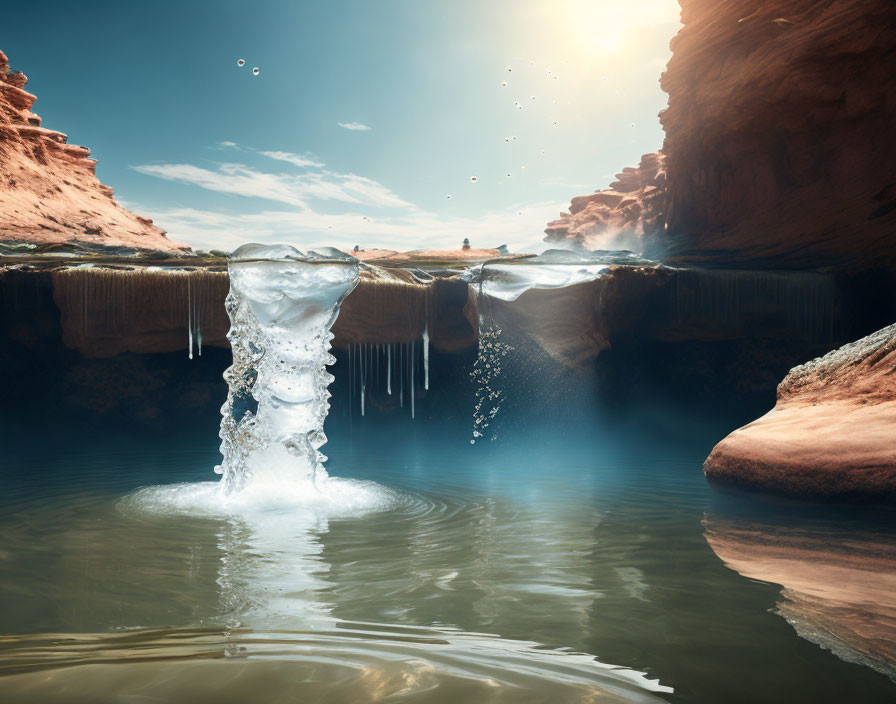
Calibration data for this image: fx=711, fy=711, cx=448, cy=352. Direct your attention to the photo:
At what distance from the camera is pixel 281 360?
691cm

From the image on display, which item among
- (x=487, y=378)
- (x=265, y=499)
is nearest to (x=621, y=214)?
(x=487, y=378)

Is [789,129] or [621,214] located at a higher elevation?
[621,214]

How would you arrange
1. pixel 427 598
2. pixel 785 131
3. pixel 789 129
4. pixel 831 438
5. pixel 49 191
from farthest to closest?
pixel 49 191 → pixel 785 131 → pixel 789 129 → pixel 831 438 → pixel 427 598

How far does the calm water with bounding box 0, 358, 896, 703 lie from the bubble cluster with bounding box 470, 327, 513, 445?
459 cm

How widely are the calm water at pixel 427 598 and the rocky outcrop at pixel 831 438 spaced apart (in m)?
0.31

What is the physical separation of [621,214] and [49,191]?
66.0ft

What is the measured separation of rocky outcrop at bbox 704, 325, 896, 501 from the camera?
5535 millimetres

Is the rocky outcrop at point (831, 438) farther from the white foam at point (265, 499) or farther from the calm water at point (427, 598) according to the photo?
the white foam at point (265, 499)

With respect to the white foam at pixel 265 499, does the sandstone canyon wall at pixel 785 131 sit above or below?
above

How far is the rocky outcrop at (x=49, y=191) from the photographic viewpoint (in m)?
21.6

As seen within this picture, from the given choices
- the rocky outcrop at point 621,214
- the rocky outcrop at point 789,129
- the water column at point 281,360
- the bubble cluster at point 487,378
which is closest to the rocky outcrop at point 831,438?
the water column at point 281,360

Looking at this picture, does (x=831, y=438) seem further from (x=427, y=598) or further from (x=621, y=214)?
(x=621, y=214)

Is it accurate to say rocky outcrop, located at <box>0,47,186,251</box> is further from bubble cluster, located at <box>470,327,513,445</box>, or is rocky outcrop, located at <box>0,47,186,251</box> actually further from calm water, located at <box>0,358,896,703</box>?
calm water, located at <box>0,358,896,703</box>

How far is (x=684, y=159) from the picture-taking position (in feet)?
55.4
